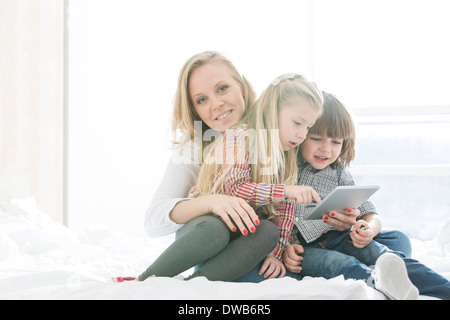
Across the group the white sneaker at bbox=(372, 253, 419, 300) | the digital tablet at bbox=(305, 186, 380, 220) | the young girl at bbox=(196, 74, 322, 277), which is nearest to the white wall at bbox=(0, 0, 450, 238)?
the young girl at bbox=(196, 74, 322, 277)

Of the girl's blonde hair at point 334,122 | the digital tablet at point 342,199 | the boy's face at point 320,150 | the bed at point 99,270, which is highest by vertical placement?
the girl's blonde hair at point 334,122

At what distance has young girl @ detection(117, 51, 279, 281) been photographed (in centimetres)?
90

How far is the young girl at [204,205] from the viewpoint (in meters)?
0.90

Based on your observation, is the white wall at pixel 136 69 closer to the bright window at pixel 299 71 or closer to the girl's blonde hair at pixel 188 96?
the bright window at pixel 299 71

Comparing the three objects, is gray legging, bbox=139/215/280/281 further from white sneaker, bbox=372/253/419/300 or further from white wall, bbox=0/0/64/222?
white wall, bbox=0/0/64/222

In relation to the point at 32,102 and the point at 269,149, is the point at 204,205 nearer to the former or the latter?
the point at 269,149

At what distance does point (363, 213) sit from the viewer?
1201 millimetres

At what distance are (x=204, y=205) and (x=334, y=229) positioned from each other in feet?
1.30

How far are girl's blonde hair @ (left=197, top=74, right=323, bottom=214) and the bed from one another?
0.26m

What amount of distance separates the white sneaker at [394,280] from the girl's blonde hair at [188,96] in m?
0.60

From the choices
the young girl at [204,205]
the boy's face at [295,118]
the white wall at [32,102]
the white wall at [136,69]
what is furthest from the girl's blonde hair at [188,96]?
the white wall at [136,69]

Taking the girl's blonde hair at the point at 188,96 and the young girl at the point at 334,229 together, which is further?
the girl's blonde hair at the point at 188,96
